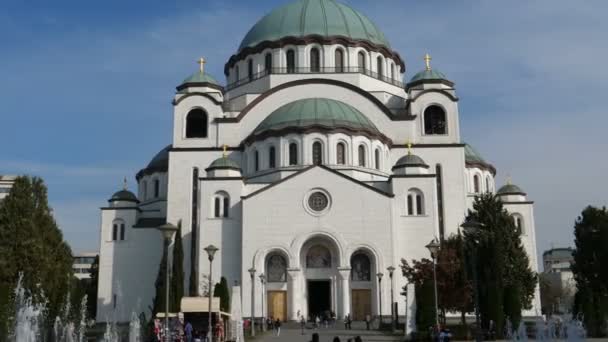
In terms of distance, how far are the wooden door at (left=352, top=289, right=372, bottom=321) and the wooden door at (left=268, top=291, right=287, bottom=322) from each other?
370 centimetres

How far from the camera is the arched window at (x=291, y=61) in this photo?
48312 mm

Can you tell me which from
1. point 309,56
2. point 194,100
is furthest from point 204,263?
point 309,56

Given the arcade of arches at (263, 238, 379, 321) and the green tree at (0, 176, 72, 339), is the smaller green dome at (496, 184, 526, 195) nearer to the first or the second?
the arcade of arches at (263, 238, 379, 321)

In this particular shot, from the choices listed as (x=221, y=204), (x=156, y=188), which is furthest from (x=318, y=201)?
(x=156, y=188)

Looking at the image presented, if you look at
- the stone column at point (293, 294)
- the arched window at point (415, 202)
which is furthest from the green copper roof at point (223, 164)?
the arched window at point (415, 202)

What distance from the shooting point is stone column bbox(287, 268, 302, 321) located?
3894 cm

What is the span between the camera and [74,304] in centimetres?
3638

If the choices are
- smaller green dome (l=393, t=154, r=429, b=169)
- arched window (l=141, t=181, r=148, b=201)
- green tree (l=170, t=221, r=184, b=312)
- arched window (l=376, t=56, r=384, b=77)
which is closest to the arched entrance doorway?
smaller green dome (l=393, t=154, r=429, b=169)

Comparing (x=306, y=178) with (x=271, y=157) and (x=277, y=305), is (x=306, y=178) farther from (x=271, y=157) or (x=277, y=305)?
(x=277, y=305)

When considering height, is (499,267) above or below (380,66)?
below

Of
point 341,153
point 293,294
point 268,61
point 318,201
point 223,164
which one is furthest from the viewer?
point 268,61

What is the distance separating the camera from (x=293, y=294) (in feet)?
128

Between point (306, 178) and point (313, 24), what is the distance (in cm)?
1393

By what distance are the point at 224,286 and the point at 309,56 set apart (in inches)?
811
